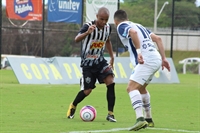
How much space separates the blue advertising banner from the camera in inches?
1196

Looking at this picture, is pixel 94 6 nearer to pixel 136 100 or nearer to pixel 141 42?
pixel 141 42

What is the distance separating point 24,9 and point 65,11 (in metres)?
2.33

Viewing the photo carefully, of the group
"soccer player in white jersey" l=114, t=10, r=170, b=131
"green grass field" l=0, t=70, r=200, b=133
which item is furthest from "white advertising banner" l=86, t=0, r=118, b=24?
"soccer player in white jersey" l=114, t=10, r=170, b=131

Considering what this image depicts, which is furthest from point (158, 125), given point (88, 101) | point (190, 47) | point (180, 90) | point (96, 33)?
point (190, 47)

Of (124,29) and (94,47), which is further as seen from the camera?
(94,47)

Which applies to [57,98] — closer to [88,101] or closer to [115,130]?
[88,101]

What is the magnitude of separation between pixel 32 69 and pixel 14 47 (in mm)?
36801

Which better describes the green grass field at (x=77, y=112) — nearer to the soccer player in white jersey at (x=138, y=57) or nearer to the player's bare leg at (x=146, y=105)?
the player's bare leg at (x=146, y=105)

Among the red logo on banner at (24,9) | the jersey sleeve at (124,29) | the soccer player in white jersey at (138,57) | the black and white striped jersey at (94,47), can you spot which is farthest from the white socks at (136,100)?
the red logo on banner at (24,9)

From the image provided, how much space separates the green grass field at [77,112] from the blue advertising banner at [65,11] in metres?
10.4

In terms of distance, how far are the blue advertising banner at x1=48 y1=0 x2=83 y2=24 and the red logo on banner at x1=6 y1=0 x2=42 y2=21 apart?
64 centimetres

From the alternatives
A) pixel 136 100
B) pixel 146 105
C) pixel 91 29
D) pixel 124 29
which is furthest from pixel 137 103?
pixel 91 29

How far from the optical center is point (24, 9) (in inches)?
1166

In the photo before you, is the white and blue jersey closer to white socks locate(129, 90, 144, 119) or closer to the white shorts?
the white shorts
